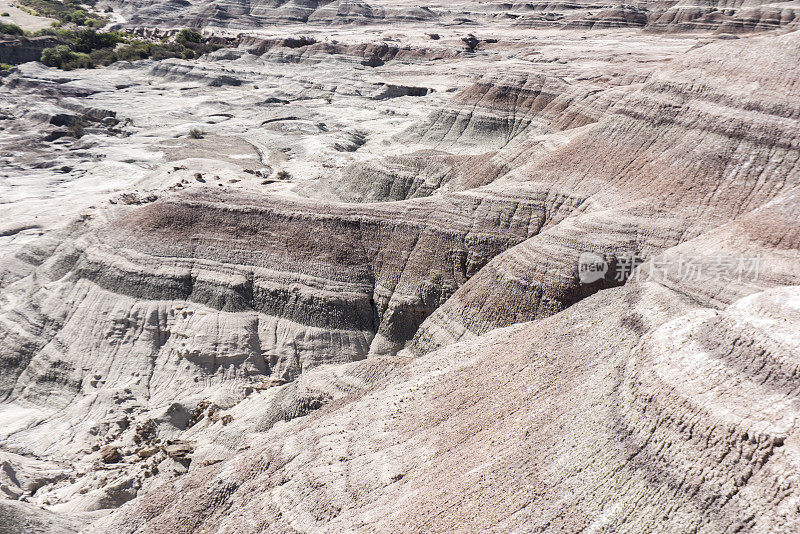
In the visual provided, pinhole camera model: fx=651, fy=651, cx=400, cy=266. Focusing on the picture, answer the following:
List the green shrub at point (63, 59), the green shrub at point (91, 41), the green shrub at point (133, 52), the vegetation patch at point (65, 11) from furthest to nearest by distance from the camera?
1. the vegetation patch at point (65, 11)
2. the green shrub at point (91, 41)
3. the green shrub at point (133, 52)
4. the green shrub at point (63, 59)

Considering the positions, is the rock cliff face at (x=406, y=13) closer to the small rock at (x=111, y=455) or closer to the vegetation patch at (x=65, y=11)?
the vegetation patch at (x=65, y=11)

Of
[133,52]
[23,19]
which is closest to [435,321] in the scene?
[133,52]

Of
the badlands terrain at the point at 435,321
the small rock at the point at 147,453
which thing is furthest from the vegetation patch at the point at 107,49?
the small rock at the point at 147,453

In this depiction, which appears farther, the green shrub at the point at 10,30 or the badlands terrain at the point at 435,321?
the green shrub at the point at 10,30

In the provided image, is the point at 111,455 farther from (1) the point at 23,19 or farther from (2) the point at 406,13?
(1) the point at 23,19

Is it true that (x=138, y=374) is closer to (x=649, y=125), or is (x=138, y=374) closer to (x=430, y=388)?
(x=430, y=388)

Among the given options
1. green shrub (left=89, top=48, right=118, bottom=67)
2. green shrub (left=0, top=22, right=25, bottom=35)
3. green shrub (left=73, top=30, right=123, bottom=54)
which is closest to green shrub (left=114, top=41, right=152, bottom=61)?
green shrub (left=89, top=48, right=118, bottom=67)

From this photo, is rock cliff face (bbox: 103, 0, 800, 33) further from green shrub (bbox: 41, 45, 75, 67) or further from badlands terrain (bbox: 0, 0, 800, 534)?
badlands terrain (bbox: 0, 0, 800, 534)
